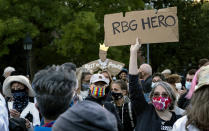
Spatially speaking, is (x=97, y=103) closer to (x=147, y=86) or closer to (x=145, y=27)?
(x=145, y=27)

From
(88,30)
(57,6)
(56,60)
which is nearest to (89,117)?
(88,30)

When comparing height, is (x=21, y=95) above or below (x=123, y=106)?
above

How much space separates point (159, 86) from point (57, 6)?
17.6 m

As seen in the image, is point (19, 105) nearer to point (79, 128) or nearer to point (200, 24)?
point (79, 128)

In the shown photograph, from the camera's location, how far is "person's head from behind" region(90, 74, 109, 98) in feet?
19.3

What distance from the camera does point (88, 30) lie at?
779 inches

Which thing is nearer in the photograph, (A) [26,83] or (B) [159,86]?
(B) [159,86]

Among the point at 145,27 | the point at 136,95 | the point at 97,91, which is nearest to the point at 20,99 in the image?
the point at 97,91

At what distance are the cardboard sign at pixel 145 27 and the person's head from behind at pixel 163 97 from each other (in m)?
1.37

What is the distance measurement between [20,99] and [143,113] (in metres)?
1.81

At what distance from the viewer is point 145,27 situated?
228 inches

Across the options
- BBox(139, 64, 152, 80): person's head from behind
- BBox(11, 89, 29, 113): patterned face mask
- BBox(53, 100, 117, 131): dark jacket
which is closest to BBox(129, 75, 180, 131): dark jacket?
BBox(11, 89, 29, 113): patterned face mask

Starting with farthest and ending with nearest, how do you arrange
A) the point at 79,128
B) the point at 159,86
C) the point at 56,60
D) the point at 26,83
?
1. the point at 56,60
2. the point at 26,83
3. the point at 159,86
4. the point at 79,128

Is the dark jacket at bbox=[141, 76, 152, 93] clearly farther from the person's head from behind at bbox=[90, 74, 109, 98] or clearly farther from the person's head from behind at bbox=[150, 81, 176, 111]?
the person's head from behind at bbox=[150, 81, 176, 111]
